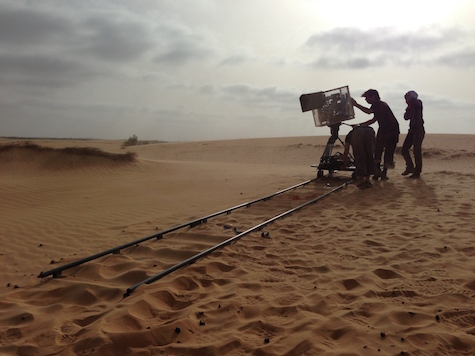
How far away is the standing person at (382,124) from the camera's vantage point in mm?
10328

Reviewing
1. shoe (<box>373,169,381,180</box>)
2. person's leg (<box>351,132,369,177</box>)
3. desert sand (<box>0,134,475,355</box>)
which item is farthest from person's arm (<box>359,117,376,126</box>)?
desert sand (<box>0,134,475,355</box>)

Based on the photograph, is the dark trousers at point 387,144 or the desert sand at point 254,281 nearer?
the desert sand at point 254,281

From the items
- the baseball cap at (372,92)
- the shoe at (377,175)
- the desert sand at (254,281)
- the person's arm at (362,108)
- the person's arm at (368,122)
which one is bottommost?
the desert sand at (254,281)

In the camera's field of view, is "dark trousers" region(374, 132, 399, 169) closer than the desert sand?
No

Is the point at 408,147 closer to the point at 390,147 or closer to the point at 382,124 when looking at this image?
the point at 390,147

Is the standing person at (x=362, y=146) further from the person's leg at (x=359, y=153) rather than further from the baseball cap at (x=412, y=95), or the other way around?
the baseball cap at (x=412, y=95)

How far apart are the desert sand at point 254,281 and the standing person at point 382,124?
194 cm

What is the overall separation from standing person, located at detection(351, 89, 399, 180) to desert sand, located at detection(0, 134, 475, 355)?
1.94m

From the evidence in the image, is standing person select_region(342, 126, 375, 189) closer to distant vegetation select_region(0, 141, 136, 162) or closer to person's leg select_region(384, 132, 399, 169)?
person's leg select_region(384, 132, 399, 169)

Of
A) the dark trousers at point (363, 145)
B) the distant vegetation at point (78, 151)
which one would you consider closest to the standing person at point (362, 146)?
the dark trousers at point (363, 145)

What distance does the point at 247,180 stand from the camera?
44.5 feet

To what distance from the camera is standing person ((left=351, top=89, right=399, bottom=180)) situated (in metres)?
10.3

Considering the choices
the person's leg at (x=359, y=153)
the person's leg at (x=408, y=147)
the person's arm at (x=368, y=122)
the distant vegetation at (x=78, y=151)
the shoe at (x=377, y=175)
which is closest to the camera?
the person's leg at (x=359, y=153)

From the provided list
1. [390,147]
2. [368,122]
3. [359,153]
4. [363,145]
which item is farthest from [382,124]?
[359,153]
